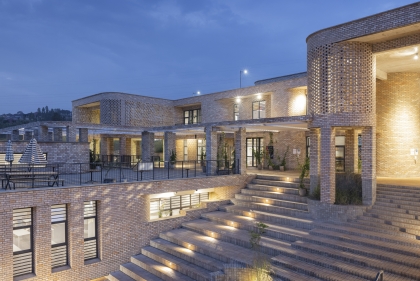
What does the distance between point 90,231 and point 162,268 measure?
302cm

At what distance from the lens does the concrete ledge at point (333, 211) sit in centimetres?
1102

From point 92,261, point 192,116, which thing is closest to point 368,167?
point 92,261

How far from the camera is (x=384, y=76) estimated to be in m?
15.2

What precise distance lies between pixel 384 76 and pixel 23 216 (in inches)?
637

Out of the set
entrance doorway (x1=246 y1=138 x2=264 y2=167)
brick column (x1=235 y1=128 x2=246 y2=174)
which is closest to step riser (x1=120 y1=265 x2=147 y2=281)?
brick column (x1=235 y1=128 x2=246 y2=174)

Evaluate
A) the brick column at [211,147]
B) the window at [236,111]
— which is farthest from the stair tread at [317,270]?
the window at [236,111]

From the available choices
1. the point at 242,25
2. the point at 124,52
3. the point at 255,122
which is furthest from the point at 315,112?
the point at 242,25

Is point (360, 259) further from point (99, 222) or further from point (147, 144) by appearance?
point (147, 144)

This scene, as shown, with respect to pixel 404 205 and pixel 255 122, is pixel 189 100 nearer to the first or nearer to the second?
pixel 255 122

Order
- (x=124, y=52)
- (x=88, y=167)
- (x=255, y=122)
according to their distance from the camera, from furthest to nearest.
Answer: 1. (x=124, y=52)
2. (x=88, y=167)
3. (x=255, y=122)

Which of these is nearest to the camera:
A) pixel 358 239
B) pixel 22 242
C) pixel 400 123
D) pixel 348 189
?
pixel 358 239

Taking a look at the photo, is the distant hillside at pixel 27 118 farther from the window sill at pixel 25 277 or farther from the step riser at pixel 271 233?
the step riser at pixel 271 233

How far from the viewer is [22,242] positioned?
32.4ft

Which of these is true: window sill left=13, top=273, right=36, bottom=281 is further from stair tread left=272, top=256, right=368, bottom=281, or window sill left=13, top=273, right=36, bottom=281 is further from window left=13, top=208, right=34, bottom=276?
stair tread left=272, top=256, right=368, bottom=281
